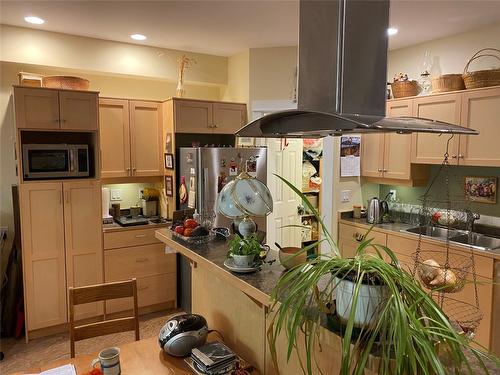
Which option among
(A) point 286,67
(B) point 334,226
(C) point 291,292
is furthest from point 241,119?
(C) point 291,292

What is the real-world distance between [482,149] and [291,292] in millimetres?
2723

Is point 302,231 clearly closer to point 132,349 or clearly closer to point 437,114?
point 437,114

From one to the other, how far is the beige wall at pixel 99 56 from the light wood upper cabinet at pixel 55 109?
0.40 meters

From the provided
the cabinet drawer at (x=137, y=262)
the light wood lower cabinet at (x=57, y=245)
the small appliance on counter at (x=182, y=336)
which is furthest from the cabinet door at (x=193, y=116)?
the small appliance on counter at (x=182, y=336)

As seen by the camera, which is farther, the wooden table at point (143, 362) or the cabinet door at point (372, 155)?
the cabinet door at point (372, 155)

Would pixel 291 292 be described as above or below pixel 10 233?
above

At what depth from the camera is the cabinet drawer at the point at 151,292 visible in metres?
3.80

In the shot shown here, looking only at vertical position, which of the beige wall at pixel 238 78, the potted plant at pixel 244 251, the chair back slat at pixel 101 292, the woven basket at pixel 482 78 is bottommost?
the chair back slat at pixel 101 292

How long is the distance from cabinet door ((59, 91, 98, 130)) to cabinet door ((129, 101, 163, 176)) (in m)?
0.49

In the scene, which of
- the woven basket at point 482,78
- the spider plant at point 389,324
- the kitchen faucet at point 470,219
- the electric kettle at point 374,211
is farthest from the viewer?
the electric kettle at point 374,211

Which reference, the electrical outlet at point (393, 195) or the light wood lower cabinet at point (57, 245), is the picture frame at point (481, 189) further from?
the light wood lower cabinet at point (57, 245)

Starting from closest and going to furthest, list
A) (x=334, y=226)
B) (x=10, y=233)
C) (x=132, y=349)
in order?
(x=132, y=349) < (x=10, y=233) < (x=334, y=226)

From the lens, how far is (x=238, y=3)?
282 cm

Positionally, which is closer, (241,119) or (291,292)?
(291,292)
